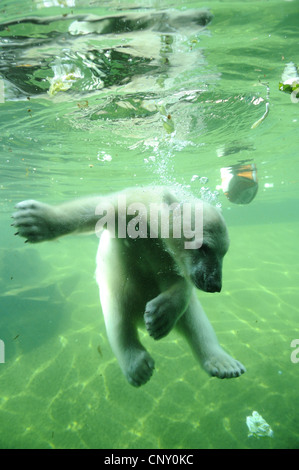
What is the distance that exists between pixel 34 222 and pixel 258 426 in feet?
14.6

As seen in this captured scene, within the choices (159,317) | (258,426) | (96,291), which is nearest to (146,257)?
(159,317)

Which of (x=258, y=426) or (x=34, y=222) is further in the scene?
(x=258, y=426)


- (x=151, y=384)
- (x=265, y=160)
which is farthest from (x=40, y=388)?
(x=265, y=160)

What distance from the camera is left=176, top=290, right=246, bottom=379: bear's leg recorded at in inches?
108

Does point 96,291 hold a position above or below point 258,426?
above

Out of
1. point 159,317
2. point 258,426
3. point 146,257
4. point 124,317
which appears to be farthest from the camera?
point 258,426

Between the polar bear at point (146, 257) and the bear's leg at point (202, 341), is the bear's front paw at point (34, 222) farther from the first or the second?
the bear's leg at point (202, 341)

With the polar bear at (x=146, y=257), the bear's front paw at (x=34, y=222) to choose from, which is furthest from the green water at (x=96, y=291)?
the bear's front paw at (x=34, y=222)

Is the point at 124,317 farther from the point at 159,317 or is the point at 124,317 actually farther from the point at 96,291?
the point at 96,291

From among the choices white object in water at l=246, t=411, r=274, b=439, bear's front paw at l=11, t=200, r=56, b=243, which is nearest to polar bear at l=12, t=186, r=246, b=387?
bear's front paw at l=11, t=200, r=56, b=243

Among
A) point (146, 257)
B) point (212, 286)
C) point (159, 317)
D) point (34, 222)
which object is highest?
point (34, 222)

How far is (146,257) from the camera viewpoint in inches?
96.0

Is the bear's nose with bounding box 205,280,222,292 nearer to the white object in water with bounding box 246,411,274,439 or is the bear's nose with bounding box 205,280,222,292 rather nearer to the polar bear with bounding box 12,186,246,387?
the polar bear with bounding box 12,186,246,387

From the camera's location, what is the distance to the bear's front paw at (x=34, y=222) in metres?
1.83
